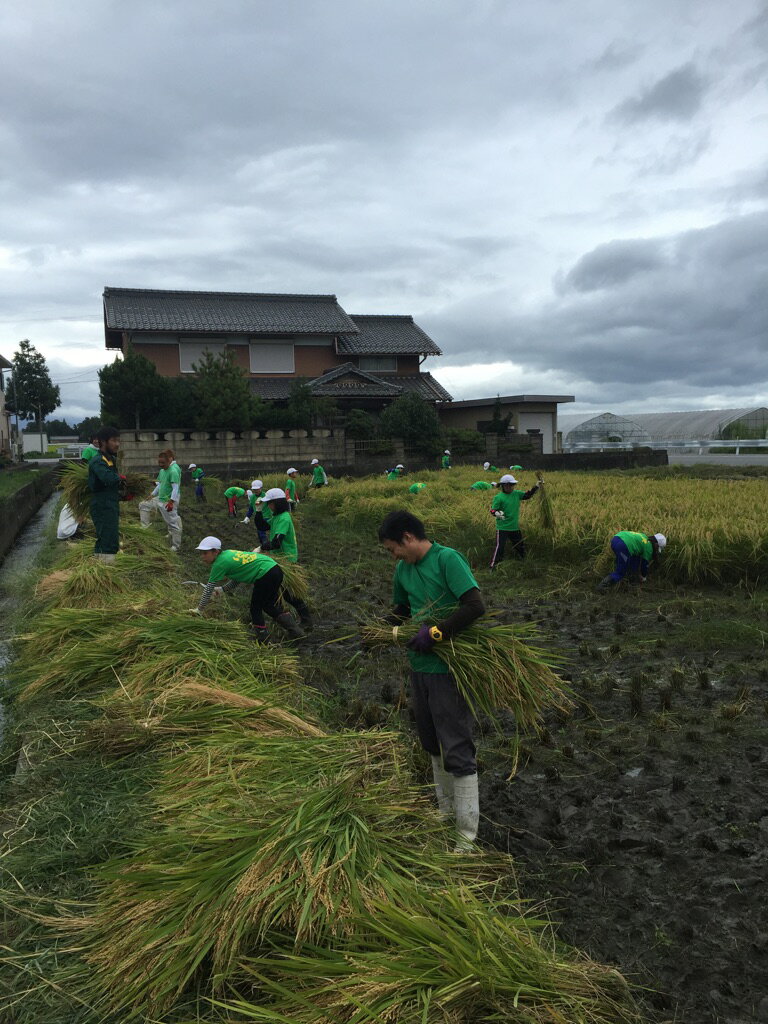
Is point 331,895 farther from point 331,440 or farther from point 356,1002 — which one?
point 331,440

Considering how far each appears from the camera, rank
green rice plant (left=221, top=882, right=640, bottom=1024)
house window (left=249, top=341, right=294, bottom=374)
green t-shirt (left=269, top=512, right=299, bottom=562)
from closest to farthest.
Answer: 1. green rice plant (left=221, top=882, right=640, bottom=1024)
2. green t-shirt (left=269, top=512, right=299, bottom=562)
3. house window (left=249, top=341, right=294, bottom=374)

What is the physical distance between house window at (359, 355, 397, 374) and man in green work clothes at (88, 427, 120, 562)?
30499mm

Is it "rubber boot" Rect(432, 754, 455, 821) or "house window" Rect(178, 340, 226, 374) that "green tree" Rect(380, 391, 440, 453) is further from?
"rubber boot" Rect(432, 754, 455, 821)

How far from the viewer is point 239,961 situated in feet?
7.95

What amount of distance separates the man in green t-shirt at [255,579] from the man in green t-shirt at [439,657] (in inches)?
127

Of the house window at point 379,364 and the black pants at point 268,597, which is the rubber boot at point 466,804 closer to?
the black pants at point 268,597

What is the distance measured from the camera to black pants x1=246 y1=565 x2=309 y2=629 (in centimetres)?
724

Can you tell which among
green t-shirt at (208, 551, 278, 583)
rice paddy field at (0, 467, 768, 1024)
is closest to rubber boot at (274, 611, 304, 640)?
rice paddy field at (0, 467, 768, 1024)

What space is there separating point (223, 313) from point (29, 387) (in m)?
21.8

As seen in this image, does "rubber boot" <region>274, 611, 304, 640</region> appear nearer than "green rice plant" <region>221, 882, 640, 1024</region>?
No

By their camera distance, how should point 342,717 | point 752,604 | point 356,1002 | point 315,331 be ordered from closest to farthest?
point 356,1002, point 342,717, point 752,604, point 315,331

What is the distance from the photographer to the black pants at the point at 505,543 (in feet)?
35.5

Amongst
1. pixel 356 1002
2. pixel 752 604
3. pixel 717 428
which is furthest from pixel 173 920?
pixel 717 428

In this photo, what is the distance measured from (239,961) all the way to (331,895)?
1.08 feet
